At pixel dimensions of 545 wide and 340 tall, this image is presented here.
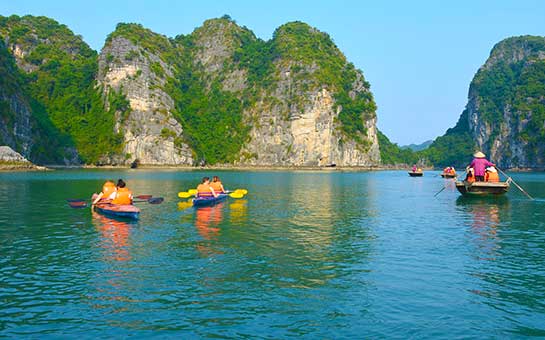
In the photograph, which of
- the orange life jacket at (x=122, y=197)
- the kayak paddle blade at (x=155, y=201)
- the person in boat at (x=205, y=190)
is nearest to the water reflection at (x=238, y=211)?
the person in boat at (x=205, y=190)

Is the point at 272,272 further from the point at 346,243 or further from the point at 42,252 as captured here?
the point at 42,252

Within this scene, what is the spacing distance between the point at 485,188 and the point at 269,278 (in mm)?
32221

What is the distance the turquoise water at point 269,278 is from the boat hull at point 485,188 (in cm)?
1420

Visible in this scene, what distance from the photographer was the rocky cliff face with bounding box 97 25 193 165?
156500mm

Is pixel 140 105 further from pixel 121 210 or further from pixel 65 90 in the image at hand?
pixel 121 210

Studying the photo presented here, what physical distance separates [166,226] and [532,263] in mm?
16211

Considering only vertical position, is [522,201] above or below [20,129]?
below

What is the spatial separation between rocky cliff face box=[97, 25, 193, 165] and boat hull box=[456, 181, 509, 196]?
128 metres

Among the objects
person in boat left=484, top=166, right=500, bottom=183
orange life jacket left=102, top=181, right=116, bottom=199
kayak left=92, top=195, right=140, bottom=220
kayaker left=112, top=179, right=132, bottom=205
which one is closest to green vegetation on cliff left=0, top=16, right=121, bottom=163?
orange life jacket left=102, top=181, right=116, bottom=199

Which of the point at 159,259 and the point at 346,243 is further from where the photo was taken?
the point at 346,243

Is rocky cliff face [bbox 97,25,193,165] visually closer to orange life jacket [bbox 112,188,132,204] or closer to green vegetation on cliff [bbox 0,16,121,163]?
green vegetation on cliff [bbox 0,16,121,163]

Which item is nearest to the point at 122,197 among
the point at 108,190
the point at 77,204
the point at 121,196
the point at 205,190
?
the point at 121,196

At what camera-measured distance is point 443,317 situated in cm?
1045

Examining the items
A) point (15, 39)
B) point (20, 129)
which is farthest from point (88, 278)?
point (15, 39)
